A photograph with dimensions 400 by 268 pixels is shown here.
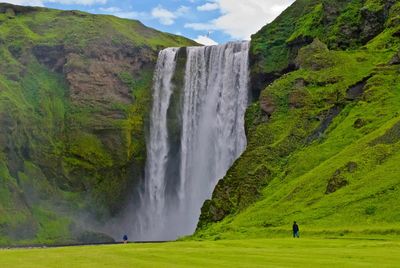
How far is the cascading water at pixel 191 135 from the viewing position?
91844mm

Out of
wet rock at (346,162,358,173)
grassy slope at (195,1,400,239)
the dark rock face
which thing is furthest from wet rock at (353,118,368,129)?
the dark rock face

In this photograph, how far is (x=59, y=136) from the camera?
4151 inches

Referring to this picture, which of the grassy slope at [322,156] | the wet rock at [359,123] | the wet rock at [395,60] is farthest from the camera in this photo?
the wet rock at [395,60]

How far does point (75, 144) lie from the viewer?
104m

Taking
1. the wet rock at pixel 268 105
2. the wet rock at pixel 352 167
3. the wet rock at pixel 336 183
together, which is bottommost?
the wet rock at pixel 336 183

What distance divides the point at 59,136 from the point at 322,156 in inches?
2220

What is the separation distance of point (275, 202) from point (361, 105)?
19.1 meters

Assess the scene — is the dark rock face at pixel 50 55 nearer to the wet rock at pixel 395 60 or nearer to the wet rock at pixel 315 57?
the wet rock at pixel 315 57

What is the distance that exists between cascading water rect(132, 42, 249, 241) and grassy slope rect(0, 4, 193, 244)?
166 inches

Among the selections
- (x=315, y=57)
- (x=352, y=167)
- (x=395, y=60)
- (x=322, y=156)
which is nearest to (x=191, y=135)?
(x=315, y=57)

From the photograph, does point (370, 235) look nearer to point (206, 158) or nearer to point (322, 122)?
point (322, 122)

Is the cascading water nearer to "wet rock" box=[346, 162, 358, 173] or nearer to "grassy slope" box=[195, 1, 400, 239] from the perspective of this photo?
"grassy slope" box=[195, 1, 400, 239]

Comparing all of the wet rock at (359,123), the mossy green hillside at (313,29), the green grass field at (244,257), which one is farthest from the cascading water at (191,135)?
the green grass field at (244,257)

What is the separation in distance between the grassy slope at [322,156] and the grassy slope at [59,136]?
106 ft
